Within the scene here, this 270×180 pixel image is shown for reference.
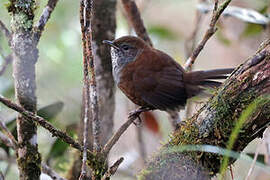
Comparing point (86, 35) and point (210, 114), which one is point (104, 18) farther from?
point (210, 114)

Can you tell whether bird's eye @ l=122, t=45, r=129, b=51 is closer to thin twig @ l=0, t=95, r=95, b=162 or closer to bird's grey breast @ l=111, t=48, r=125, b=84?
bird's grey breast @ l=111, t=48, r=125, b=84

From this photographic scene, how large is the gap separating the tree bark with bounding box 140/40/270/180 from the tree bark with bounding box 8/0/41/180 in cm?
67

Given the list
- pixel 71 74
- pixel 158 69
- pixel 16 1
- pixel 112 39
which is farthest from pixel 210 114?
pixel 71 74

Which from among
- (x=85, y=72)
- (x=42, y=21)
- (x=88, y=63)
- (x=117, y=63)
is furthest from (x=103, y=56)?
(x=85, y=72)

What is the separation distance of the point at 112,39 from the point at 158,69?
50 cm

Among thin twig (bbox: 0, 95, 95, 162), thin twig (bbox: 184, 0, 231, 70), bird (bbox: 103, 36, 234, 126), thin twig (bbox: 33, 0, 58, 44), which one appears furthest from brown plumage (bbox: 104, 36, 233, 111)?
thin twig (bbox: 0, 95, 95, 162)

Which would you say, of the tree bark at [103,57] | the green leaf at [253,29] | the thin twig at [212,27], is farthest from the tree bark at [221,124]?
the green leaf at [253,29]

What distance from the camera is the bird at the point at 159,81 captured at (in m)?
3.21

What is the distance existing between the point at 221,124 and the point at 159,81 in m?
1.47

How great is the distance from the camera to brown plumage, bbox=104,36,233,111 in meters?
3.21

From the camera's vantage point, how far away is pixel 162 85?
10.9 feet

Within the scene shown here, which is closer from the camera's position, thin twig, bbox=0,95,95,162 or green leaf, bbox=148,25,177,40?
thin twig, bbox=0,95,95,162

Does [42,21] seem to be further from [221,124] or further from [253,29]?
[253,29]

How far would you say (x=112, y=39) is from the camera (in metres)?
3.48
